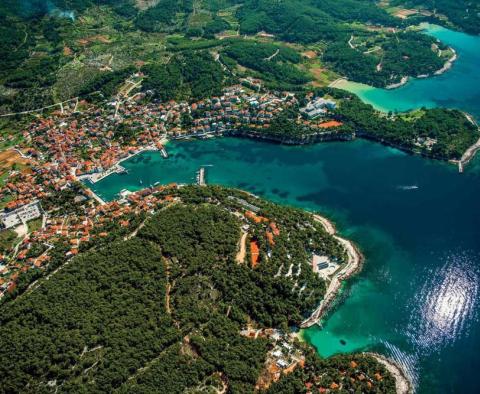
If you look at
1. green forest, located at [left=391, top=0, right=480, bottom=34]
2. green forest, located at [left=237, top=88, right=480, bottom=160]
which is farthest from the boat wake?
green forest, located at [left=391, top=0, right=480, bottom=34]

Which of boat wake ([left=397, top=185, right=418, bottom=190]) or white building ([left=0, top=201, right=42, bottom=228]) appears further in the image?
boat wake ([left=397, top=185, right=418, bottom=190])

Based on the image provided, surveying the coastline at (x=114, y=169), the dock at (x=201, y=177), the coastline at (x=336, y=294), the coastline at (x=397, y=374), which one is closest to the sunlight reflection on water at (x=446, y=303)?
the coastline at (x=397, y=374)

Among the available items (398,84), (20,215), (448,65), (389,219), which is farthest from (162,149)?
(448,65)

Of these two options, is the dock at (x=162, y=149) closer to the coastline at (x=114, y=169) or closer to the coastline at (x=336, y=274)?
the coastline at (x=114, y=169)

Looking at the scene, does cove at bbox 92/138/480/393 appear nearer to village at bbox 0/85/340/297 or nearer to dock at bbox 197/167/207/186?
dock at bbox 197/167/207/186

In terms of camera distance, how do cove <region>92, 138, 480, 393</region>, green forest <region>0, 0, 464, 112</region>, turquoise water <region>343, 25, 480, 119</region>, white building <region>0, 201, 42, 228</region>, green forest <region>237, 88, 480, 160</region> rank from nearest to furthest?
cove <region>92, 138, 480, 393</region>
white building <region>0, 201, 42, 228</region>
green forest <region>237, 88, 480, 160</region>
turquoise water <region>343, 25, 480, 119</region>
green forest <region>0, 0, 464, 112</region>

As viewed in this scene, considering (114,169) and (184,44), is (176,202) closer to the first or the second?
(114,169)
